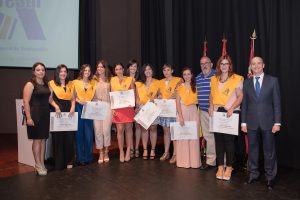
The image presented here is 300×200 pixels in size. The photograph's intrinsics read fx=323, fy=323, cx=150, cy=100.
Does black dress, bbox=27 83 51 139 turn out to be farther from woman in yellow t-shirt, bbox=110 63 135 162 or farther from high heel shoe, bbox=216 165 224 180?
high heel shoe, bbox=216 165 224 180

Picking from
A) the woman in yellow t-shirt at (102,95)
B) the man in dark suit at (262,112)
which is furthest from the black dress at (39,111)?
the man in dark suit at (262,112)

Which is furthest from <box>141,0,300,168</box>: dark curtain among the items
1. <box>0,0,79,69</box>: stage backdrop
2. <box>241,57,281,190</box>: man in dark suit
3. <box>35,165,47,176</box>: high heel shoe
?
<box>35,165,47,176</box>: high heel shoe

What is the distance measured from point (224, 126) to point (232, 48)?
2143 mm

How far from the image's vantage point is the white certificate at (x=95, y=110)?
15.0ft

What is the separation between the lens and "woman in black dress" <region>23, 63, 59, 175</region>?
406 cm

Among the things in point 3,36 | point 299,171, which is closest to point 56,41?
point 3,36

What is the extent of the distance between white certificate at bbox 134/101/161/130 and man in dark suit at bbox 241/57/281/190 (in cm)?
136

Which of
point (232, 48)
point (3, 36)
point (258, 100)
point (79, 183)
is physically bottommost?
point (79, 183)

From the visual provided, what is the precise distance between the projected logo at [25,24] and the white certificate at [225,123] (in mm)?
4492

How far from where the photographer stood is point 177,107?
14.7ft

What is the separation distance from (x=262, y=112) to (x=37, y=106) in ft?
8.98

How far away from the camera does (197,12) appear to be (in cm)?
637

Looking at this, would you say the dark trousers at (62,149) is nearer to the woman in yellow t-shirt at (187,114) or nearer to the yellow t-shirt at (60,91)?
the yellow t-shirt at (60,91)

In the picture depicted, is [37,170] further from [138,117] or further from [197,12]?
[197,12]
